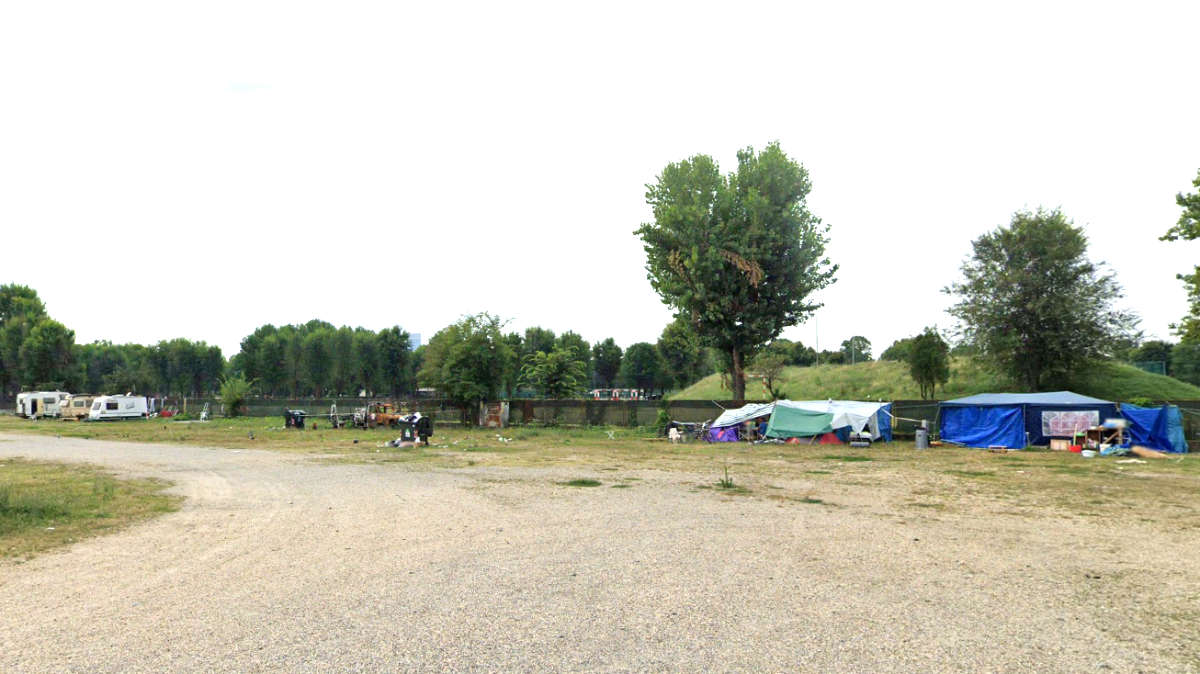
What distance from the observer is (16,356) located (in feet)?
262

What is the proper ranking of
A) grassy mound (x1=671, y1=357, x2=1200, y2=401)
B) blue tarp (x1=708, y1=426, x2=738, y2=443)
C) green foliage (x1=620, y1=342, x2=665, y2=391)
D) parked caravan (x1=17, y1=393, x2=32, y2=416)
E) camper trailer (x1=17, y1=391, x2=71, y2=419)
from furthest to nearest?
green foliage (x1=620, y1=342, x2=665, y2=391), parked caravan (x1=17, y1=393, x2=32, y2=416), camper trailer (x1=17, y1=391, x2=71, y2=419), grassy mound (x1=671, y1=357, x2=1200, y2=401), blue tarp (x1=708, y1=426, x2=738, y2=443)

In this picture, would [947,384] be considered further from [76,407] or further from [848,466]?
[76,407]

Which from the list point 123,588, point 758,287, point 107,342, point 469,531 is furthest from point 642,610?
point 107,342

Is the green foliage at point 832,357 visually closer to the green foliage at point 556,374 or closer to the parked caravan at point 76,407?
the green foliage at point 556,374

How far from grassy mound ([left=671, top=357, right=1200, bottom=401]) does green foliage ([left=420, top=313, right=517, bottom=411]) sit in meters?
16.0

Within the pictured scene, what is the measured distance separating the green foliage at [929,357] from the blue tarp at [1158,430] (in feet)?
48.4

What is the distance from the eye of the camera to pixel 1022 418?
27.5 meters

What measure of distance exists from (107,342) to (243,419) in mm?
90747

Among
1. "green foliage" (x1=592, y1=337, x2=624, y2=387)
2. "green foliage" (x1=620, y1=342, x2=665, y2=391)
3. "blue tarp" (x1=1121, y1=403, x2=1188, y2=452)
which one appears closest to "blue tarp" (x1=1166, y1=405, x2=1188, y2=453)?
"blue tarp" (x1=1121, y1=403, x2=1188, y2=452)

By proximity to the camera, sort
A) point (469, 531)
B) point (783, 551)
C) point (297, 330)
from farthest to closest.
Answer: point (297, 330)
point (469, 531)
point (783, 551)

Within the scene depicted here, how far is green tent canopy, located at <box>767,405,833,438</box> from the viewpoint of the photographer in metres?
29.0

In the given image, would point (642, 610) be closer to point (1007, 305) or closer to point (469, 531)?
point (469, 531)

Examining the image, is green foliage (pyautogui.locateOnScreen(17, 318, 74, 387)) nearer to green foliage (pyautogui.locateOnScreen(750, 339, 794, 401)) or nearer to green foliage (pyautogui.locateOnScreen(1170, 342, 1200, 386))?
green foliage (pyautogui.locateOnScreen(750, 339, 794, 401))

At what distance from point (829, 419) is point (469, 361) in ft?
68.0
